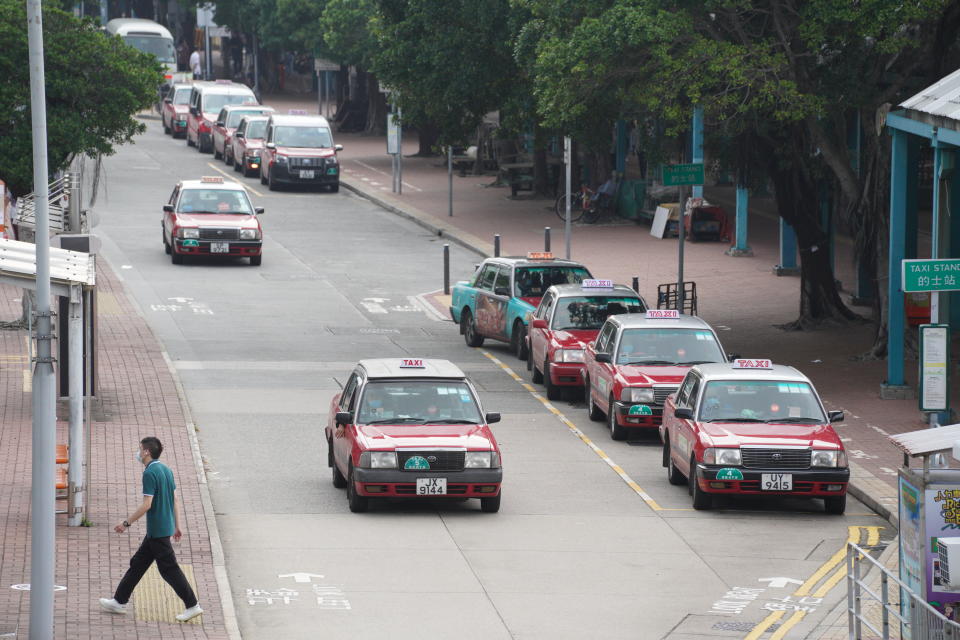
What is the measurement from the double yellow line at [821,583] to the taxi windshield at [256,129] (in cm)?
3919

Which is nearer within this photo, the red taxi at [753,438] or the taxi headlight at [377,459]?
the taxi headlight at [377,459]

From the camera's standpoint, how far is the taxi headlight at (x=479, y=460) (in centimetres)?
1712

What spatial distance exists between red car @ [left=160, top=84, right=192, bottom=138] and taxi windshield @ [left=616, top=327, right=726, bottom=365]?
45.4m

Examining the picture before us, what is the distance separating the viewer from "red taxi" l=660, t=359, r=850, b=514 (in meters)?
17.5

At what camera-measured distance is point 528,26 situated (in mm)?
32969

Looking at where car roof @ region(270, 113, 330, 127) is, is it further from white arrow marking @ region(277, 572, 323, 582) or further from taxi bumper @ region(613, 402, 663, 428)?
white arrow marking @ region(277, 572, 323, 582)

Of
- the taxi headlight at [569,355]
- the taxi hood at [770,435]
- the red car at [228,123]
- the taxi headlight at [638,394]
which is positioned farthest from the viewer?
the red car at [228,123]

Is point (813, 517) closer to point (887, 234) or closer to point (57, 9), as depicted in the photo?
point (887, 234)

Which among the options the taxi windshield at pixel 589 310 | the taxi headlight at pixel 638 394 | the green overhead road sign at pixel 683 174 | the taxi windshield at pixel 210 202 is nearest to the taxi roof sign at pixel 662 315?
the taxi headlight at pixel 638 394

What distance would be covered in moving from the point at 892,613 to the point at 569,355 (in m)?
12.8

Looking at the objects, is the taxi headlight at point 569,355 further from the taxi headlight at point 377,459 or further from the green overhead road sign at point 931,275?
the taxi headlight at point 377,459

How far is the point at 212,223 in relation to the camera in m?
37.6

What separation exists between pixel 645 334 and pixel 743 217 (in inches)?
706

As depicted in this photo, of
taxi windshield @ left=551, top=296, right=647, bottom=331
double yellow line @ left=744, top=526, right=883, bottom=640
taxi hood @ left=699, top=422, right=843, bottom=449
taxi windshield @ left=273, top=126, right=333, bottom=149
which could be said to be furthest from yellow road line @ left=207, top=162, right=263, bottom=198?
double yellow line @ left=744, top=526, right=883, bottom=640
